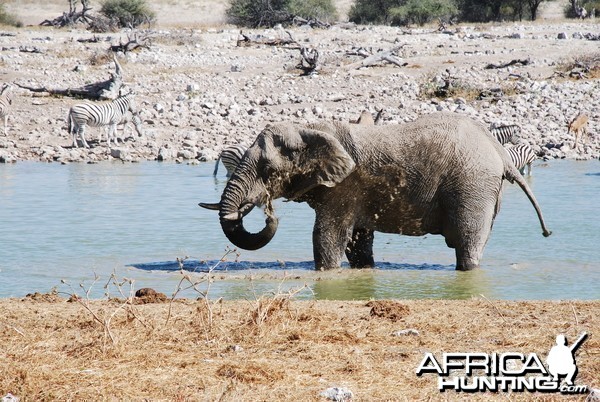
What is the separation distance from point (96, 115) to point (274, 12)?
75.9ft

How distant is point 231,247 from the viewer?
11.8 meters

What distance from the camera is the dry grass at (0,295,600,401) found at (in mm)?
5332

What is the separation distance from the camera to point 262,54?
3042 cm

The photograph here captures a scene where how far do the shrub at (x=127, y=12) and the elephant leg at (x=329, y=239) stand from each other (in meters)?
35.7

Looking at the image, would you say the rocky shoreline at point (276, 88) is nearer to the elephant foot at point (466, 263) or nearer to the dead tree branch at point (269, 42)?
the dead tree branch at point (269, 42)

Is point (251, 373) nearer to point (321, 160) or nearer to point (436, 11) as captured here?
point (321, 160)

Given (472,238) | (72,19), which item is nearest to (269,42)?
(72,19)

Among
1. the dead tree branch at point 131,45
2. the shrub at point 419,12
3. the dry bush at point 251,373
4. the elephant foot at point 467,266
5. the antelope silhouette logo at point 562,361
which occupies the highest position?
the shrub at point 419,12

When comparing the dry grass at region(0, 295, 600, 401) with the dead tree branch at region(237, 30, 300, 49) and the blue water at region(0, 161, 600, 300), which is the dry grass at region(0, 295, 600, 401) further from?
the dead tree branch at region(237, 30, 300, 49)

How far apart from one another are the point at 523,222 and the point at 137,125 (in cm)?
1094

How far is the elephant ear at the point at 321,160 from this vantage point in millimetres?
9586

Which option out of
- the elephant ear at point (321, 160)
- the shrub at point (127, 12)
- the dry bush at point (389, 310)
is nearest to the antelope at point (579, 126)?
the elephant ear at point (321, 160)

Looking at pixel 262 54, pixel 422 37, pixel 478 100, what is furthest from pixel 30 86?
pixel 422 37

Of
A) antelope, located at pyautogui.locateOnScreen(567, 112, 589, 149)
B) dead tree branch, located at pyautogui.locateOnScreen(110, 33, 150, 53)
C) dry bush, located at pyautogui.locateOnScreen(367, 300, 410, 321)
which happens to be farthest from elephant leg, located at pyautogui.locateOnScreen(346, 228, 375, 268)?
dead tree branch, located at pyautogui.locateOnScreen(110, 33, 150, 53)
